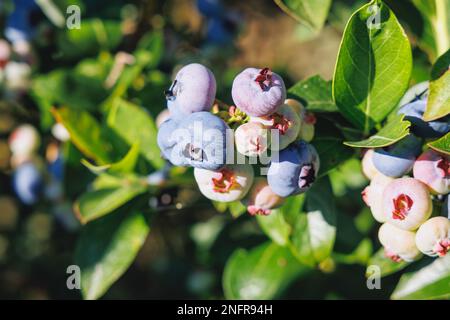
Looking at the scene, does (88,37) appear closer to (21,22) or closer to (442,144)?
(21,22)

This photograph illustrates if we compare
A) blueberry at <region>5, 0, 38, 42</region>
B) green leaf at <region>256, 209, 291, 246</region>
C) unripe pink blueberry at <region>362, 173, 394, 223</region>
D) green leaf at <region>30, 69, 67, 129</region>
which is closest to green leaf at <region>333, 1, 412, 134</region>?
unripe pink blueberry at <region>362, 173, 394, 223</region>

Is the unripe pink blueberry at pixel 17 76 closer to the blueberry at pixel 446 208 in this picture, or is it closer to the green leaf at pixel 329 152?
the green leaf at pixel 329 152

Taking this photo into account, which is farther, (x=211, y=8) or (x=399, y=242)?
(x=211, y=8)

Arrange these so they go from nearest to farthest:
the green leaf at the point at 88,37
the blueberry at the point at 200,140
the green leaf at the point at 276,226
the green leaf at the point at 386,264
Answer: the blueberry at the point at 200,140 → the green leaf at the point at 386,264 → the green leaf at the point at 276,226 → the green leaf at the point at 88,37

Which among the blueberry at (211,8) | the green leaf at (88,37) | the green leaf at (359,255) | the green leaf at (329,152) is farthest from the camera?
the blueberry at (211,8)

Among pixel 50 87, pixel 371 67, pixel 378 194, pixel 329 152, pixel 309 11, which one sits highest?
pixel 50 87

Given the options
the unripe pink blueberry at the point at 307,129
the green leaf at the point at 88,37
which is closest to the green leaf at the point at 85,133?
the green leaf at the point at 88,37

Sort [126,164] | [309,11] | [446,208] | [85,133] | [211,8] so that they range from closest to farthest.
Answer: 1. [446,208]
2. [309,11]
3. [126,164]
4. [85,133]
5. [211,8]

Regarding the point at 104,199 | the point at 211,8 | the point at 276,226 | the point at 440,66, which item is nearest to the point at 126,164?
the point at 104,199
